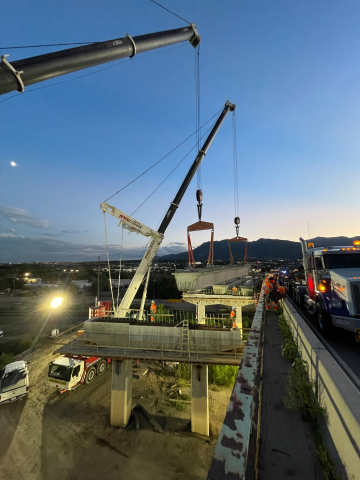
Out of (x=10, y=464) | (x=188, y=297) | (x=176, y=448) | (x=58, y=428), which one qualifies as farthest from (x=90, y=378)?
(x=188, y=297)

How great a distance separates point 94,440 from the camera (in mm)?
11812

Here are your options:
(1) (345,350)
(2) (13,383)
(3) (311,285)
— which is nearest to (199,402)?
(3) (311,285)

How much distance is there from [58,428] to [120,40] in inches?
794

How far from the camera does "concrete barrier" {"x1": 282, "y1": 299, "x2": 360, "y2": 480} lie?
228 cm

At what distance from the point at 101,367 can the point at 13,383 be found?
5862mm

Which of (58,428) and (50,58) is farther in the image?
(58,428)

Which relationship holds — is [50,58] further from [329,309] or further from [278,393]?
[329,309]

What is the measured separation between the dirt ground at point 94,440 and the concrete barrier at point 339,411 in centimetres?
1071

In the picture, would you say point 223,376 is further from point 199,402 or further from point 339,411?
point 339,411

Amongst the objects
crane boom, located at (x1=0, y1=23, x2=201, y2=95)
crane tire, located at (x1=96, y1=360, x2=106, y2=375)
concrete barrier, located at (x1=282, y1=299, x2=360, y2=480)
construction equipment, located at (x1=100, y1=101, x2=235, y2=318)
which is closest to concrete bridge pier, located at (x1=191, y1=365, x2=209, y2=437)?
construction equipment, located at (x1=100, y1=101, x2=235, y2=318)

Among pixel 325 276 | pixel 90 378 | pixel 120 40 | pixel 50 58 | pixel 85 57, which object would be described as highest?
pixel 120 40

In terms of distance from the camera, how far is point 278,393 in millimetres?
3752

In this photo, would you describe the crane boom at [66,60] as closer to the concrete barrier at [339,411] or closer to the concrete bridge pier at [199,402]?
the concrete barrier at [339,411]

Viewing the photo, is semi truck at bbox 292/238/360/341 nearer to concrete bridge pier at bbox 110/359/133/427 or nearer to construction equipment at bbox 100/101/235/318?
concrete bridge pier at bbox 110/359/133/427
